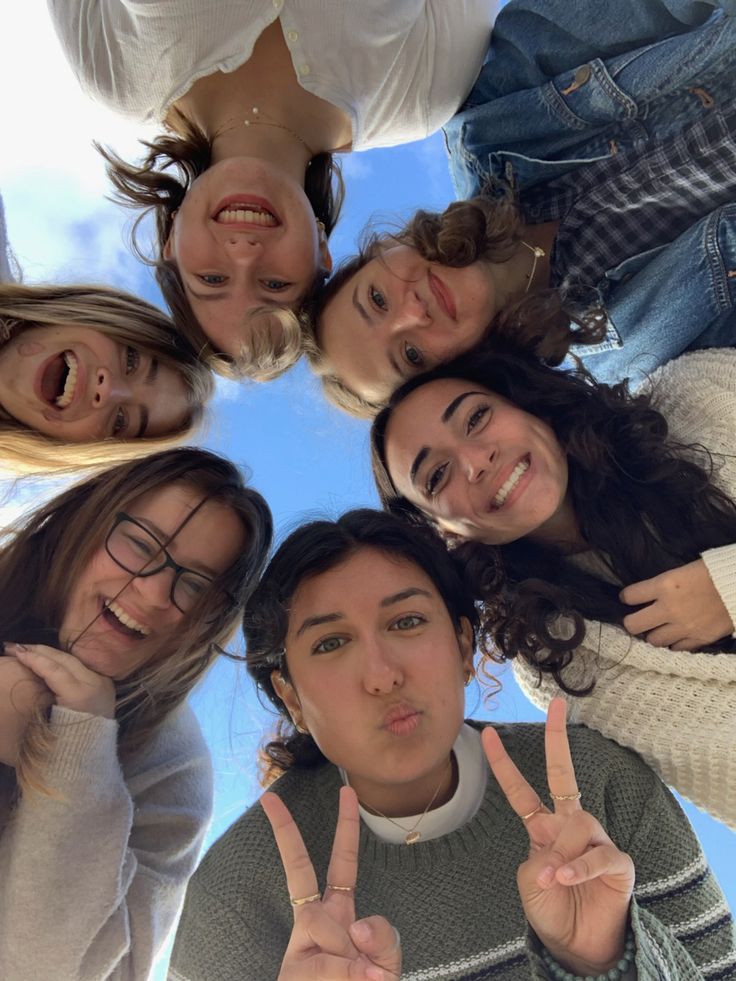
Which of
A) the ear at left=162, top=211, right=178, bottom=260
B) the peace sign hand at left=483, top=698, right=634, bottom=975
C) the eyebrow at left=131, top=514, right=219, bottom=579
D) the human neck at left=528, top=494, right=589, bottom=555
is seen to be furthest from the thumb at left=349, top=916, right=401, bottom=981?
the ear at left=162, top=211, right=178, bottom=260

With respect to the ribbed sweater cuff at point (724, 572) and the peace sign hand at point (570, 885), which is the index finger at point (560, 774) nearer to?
the peace sign hand at point (570, 885)

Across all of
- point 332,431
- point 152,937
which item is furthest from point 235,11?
point 152,937

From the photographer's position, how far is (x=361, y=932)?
1057 mm

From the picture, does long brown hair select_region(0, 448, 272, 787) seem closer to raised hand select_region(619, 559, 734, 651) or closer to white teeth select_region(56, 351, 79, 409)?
white teeth select_region(56, 351, 79, 409)

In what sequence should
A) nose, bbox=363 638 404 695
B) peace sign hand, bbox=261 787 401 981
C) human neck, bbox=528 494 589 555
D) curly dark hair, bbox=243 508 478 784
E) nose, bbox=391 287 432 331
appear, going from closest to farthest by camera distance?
peace sign hand, bbox=261 787 401 981, nose, bbox=363 638 404 695, curly dark hair, bbox=243 508 478 784, nose, bbox=391 287 432 331, human neck, bbox=528 494 589 555

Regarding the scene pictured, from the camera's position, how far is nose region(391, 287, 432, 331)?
66.1 inches

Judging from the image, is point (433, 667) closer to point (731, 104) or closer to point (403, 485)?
point (403, 485)

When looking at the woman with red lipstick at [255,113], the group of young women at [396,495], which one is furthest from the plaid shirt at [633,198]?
the woman with red lipstick at [255,113]

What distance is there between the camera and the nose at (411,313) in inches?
66.1

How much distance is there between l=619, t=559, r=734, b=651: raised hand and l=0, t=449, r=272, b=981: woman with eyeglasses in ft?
2.40

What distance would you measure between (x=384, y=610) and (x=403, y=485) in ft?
1.10

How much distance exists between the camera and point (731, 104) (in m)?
1.68

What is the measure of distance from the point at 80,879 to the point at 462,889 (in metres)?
0.65

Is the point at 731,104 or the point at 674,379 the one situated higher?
the point at 731,104
